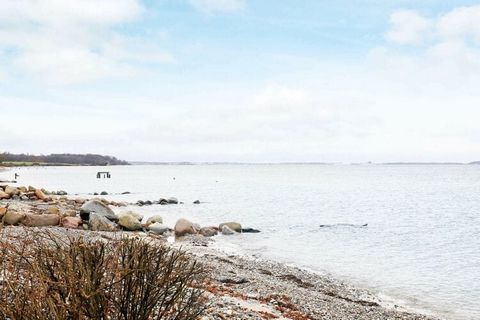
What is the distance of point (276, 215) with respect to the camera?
132 ft

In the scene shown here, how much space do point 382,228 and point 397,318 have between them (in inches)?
856

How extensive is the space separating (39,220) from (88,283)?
1792 centimetres

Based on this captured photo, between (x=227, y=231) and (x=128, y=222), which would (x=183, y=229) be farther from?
(x=227, y=231)

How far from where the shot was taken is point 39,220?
67.5 ft

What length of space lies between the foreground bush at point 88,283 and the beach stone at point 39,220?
54.8 ft

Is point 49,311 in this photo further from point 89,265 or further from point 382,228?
point 382,228

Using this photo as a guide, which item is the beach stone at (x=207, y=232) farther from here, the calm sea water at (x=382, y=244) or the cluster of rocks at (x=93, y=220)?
the calm sea water at (x=382, y=244)

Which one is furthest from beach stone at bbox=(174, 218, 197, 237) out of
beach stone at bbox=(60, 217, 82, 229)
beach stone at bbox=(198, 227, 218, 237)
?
beach stone at bbox=(60, 217, 82, 229)

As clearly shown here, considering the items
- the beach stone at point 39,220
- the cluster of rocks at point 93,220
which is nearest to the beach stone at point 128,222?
the cluster of rocks at point 93,220

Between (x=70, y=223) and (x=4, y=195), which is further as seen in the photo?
(x=4, y=195)

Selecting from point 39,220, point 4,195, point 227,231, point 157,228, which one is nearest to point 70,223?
point 39,220

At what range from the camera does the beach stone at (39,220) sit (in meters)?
20.3

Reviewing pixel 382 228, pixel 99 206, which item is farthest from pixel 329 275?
pixel 382 228

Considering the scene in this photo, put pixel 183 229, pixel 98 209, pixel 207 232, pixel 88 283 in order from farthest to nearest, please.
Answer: pixel 207 232
pixel 183 229
pixel 98 209
pixel 88 283
